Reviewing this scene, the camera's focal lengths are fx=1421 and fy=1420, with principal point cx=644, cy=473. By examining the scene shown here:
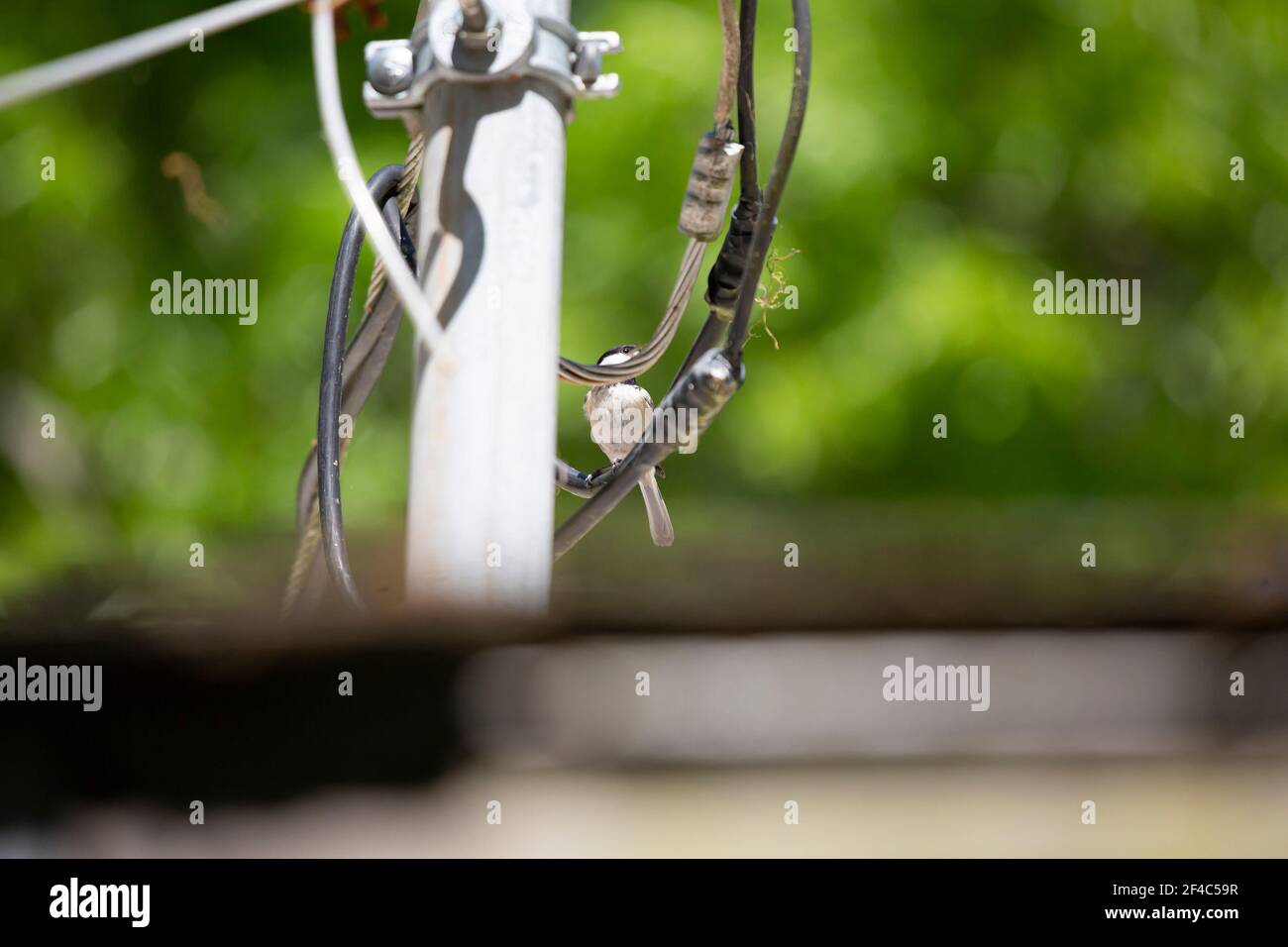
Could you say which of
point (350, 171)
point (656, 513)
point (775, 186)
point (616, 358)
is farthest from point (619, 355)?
point (350, 171)

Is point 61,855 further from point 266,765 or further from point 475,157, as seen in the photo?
point 475,157

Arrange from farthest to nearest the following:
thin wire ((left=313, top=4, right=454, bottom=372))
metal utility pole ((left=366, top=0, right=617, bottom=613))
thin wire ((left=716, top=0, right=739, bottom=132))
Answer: thin wire ((left=716, top=0, right=739, bottom=132)) < metal utility pole ((left=366, top=0, right=617, bottom=613)) < thin wire ((left=313, top=4, right=454, bottom=372))

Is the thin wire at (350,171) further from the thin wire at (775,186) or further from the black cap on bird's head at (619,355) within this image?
the black cap on bird's head at (619,355)

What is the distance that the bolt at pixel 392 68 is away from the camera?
177 cm

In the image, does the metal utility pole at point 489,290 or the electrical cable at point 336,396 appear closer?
the metal utility pole at point 489,290

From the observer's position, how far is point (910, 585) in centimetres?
256

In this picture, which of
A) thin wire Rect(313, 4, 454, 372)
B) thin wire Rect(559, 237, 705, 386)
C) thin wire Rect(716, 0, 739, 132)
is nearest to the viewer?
thin wire Rect(313, 4, 454, 372)

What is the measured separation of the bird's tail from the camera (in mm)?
2244

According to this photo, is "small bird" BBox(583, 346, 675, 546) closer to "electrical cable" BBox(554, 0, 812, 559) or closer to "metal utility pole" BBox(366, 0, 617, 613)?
"electrical cable" BBox(554, 0, 812, 559)

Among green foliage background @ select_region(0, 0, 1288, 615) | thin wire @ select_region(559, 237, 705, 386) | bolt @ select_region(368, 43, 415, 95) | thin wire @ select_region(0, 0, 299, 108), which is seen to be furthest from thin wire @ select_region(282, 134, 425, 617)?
green foliage background @ select_region(0, 0, 1288, 615)

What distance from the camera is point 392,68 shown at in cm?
177

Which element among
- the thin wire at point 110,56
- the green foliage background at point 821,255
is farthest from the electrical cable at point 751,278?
the green foliage background at point 821,255

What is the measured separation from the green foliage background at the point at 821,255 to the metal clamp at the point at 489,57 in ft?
12.3

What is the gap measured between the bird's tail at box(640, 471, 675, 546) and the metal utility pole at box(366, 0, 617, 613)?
1.85ft
